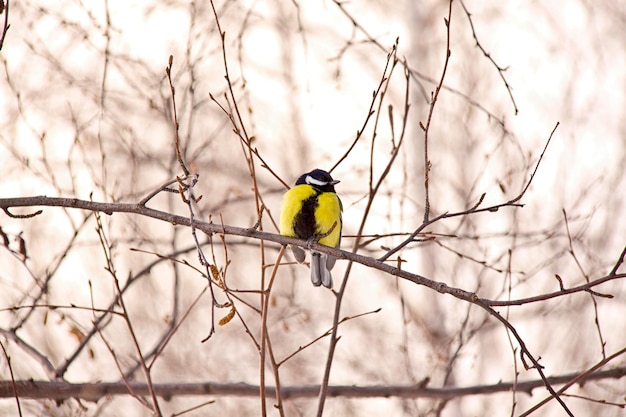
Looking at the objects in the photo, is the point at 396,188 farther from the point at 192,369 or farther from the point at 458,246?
the point at 192,369

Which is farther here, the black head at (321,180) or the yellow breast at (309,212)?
the black head at (321,180)

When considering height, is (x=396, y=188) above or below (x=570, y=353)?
below

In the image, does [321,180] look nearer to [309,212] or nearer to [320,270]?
[309,212]

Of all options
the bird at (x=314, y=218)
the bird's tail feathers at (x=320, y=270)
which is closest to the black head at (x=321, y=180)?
the bird at (x=314, y=218)

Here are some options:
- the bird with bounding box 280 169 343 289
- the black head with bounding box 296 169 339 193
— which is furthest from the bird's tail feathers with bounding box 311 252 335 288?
the black head with bounding box 296 169 339 193

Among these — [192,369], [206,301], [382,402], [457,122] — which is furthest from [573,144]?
[192,369]

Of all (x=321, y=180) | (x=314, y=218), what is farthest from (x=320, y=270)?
(x=321, y=180)

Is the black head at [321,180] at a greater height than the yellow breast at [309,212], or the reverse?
the black head at [321,180]

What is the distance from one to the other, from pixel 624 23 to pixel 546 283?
330cm

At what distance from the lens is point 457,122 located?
25.3 ft

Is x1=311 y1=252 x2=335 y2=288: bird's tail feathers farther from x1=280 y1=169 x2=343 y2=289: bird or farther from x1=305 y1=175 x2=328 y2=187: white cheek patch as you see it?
x1=305 y1=175 x2=328 y2=187: white cheek patch

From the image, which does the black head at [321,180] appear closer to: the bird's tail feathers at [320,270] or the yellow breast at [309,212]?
the yellow breast at [309,212]

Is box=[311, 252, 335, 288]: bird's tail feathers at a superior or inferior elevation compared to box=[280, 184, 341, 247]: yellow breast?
inferior

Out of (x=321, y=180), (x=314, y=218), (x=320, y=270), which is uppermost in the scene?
(x=321, y=180)
